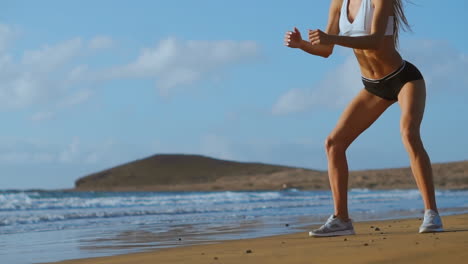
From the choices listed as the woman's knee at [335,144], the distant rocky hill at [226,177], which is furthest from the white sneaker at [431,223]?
the distant rocky hill at [226,177]

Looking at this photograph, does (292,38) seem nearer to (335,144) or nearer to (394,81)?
(394,81)

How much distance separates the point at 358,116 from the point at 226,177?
4722cm

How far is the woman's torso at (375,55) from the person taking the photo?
5031 millimetres

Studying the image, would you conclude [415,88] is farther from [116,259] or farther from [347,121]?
[116,259]

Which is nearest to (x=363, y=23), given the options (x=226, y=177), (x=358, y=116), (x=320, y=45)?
(x=320, y=45)

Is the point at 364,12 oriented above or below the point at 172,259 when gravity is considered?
above

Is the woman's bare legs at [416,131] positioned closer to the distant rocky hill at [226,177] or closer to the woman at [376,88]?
the woman at [376,88]

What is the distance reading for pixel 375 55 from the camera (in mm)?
5039

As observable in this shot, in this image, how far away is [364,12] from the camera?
504cm

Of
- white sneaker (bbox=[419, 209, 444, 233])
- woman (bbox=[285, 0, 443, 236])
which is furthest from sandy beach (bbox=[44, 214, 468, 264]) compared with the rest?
woman (bbox=[285, 0, 443, 236])

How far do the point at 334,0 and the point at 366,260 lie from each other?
8.20 feet

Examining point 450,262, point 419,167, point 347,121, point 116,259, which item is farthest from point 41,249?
point 450,262

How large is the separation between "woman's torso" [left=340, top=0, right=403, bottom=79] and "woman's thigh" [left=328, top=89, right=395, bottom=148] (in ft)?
0.59

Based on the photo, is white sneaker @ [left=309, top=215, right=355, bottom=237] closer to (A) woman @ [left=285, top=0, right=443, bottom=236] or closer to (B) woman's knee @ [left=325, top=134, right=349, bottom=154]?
(A) woman @ [left=285, top=0, right=443, bottom=236]
